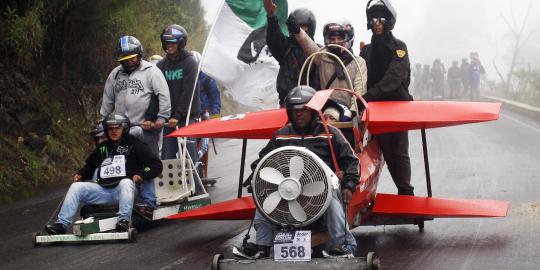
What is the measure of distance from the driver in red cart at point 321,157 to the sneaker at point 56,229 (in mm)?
2495

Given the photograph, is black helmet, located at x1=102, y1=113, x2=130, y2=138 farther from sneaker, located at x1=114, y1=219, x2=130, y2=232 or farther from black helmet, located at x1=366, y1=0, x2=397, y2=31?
black helmet, located at x1=366, y1=0, x2=397, y2=31

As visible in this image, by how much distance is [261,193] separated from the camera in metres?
6.89

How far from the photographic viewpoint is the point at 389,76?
9.37m

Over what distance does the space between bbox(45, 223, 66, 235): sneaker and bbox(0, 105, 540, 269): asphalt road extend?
20 cm

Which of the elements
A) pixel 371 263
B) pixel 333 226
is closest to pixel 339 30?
pixel 333 226

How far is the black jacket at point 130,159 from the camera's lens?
31.3 ft

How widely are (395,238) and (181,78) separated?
378cm

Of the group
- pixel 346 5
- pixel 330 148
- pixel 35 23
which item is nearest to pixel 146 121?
pixel 330 148

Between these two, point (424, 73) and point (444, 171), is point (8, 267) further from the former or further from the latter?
point (424, 73)

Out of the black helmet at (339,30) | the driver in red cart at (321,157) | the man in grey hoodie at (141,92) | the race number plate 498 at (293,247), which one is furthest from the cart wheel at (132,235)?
the black helmet at (339,30)

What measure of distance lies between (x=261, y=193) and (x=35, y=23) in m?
8.94

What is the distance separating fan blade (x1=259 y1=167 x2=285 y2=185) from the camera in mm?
6812

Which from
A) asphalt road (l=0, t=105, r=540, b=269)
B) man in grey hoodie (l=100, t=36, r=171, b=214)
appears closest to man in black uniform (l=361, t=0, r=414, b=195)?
asphalt road (l=0, t=105, r=540, b=269)

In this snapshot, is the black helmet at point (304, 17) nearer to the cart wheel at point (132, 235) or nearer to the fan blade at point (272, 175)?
the cart wheel at point (132, 235)
